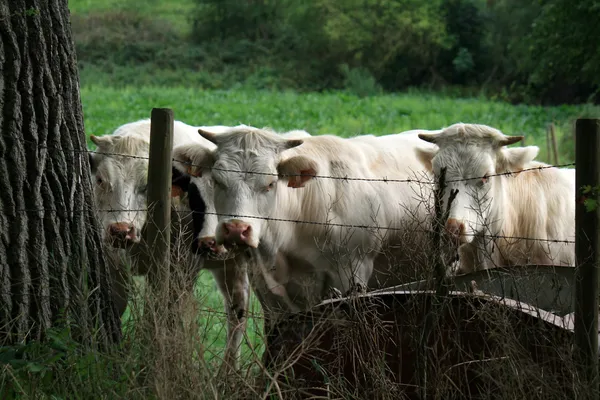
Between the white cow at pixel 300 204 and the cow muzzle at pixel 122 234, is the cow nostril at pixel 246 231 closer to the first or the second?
the white cow at pixel 300 204

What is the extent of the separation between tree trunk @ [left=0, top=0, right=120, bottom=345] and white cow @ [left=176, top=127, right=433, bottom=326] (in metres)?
1.46

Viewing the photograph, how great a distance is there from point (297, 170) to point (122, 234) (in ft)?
4.36

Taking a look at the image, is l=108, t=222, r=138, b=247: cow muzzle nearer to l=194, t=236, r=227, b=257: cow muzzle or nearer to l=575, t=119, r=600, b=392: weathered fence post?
l=194, t=236, r=227, b=257: cow muzzle

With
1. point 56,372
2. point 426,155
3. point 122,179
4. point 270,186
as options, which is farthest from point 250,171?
point 56,372

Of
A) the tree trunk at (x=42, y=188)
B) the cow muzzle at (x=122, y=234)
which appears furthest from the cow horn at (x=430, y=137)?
the tree trunk at (x=42, y=188)

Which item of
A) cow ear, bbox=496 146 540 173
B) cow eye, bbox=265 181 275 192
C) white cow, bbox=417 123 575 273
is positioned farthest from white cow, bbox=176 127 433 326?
cow ear, bbox=496 146 540 173

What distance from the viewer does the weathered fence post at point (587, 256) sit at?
4.13 m

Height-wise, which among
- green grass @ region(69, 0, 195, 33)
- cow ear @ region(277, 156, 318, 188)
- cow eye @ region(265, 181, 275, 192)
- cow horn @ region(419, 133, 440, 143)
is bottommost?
cow eye @ region(265, 181, 275, 192)

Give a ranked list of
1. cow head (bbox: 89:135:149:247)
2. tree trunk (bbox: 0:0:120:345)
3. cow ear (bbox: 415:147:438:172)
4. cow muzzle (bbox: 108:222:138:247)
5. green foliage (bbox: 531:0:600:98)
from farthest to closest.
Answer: green foliage (bbox: 531:0:600:98)
cow ear (bbox: 415:147:438:172)
cow head (bbox: 89:135:149:247)
cow muzzle (bbox: 108:222:138:247)
tree trunk (bbox: 0:0:120:345)

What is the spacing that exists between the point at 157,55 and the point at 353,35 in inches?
640

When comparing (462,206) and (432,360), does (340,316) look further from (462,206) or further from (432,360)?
(462,206)

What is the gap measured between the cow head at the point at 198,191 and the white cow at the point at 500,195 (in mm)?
1699

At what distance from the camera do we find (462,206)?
656 centimetres

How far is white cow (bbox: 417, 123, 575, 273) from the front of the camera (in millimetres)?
6688
